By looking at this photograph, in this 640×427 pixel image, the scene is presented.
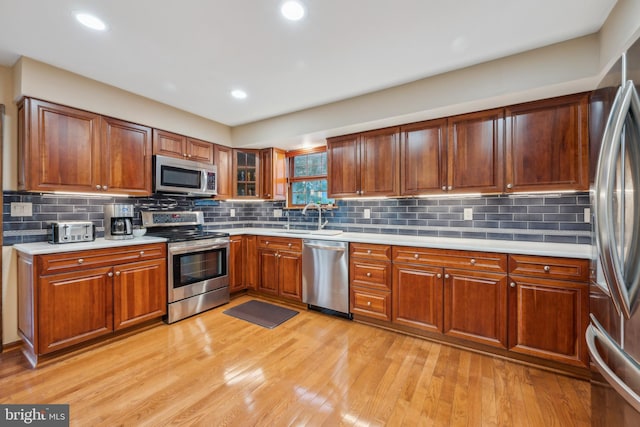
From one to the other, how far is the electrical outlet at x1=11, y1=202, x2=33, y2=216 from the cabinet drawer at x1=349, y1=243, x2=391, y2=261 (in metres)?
3.01

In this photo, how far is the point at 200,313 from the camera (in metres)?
3.18

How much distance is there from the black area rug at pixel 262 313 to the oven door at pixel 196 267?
385 mm

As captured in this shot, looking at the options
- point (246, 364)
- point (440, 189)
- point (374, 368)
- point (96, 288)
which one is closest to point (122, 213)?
point (96, 288)

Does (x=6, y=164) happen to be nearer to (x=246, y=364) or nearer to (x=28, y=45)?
(x=28, y=45)

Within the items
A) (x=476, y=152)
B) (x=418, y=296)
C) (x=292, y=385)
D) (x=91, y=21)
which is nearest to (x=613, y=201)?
(x=476, y=152)

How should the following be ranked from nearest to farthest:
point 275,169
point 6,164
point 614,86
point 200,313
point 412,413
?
point 614,86 → point 412,413 → point 6,164 → point 200,313 → point 275,169

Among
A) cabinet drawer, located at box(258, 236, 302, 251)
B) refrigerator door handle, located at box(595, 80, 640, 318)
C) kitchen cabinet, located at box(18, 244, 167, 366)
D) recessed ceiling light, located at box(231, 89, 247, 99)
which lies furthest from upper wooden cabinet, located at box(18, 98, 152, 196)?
refrigerator door handle, located at box(595, 80, 640, 318)

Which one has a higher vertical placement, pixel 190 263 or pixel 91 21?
pixel 91 21

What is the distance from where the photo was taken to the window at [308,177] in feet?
12.9

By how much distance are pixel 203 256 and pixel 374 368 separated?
7.32 ft

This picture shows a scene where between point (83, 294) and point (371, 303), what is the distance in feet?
8.44

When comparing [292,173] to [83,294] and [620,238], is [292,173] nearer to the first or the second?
[83,294]

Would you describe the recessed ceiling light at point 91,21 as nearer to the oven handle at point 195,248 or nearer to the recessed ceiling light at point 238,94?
the recessed ceiling light at point 238,94

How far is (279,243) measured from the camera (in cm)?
354
